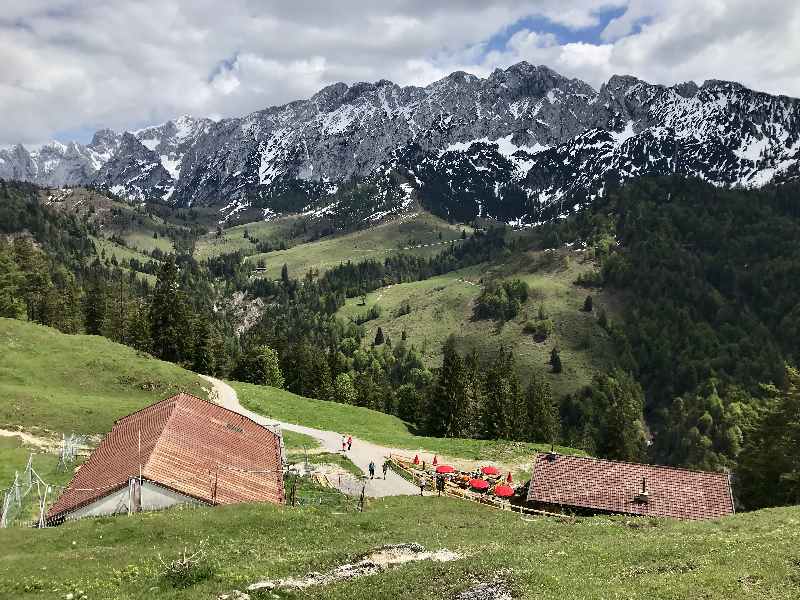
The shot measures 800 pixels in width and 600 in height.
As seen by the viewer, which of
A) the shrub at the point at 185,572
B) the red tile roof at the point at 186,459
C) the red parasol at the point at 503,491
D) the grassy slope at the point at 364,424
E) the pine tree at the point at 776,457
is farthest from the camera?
the grassy slope at the point at 364,424

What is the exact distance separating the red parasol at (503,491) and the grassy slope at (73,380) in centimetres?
3927

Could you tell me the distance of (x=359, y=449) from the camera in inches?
2857

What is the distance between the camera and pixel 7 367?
233 ft

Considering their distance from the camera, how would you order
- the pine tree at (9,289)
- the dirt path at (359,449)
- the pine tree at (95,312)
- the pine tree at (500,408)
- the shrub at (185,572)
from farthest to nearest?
the pine tree at (95,312)
the pine tree at (9,289)
the pine tree at (500,408)
the dirt path at (359,449)
the shrub at (185,572)

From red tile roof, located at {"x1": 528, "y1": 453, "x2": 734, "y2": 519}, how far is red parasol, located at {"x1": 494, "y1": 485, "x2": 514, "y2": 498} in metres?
1.97

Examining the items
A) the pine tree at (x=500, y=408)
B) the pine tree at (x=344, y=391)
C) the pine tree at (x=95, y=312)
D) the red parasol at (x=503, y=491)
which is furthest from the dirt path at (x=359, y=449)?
the pine tree at (x=95, y=312)

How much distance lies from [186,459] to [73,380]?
39.1 meters

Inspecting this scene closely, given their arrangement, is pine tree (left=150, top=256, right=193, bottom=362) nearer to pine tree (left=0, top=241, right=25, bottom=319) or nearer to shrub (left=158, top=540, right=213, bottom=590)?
pine tree (left=0, top=241, right=25, bottom=319)

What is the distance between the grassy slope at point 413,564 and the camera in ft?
66.2

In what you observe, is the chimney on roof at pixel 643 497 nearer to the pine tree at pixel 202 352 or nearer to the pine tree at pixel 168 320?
the pine tree at pixel 168 320

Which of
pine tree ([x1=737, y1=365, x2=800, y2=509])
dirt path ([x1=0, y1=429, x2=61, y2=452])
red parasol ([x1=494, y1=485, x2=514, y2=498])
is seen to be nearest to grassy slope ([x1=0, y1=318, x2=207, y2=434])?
dirt path ([x1=0, y1=429, x2=61, y2=452])

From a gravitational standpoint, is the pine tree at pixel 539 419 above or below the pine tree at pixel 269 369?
below

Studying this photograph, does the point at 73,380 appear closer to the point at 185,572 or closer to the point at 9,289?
the point at 9,289

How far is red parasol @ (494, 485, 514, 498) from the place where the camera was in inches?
2186
